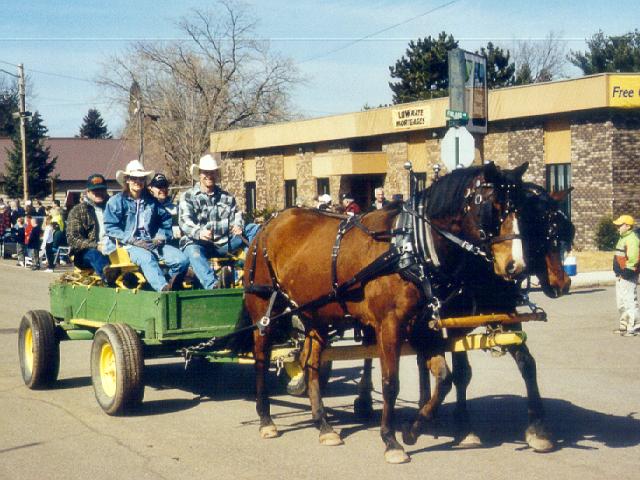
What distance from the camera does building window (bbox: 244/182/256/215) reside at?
4897 cm

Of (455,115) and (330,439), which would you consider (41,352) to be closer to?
(330,439)

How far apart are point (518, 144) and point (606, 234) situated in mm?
4991

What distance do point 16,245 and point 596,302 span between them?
2362 cm

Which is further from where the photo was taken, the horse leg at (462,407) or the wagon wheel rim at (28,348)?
the wagon wheel rim at (28,348)

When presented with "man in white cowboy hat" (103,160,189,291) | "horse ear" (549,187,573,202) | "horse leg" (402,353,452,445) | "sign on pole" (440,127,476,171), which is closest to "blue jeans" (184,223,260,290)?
"man in white cowboy hat" (103,160,189,291)

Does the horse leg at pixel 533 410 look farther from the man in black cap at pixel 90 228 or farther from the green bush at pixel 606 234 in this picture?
the green bush at pixel 606 234

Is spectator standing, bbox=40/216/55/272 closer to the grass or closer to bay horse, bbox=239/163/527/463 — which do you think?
the grass

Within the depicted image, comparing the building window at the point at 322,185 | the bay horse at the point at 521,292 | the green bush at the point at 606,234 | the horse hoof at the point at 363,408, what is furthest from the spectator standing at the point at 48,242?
the bay horse at the point at 521,292

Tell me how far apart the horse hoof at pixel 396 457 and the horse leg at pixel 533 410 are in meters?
0.98

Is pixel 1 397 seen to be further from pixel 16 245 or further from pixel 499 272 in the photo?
pixel 16 245

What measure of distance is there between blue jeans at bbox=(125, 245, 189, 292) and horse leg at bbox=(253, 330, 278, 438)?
45.5 inches

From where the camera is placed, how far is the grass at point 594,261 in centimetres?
2563

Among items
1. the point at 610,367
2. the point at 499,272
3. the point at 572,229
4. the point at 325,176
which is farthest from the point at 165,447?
the point at 325,176

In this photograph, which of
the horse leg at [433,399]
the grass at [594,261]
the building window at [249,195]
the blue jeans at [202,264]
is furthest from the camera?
the building window at [249,195]
